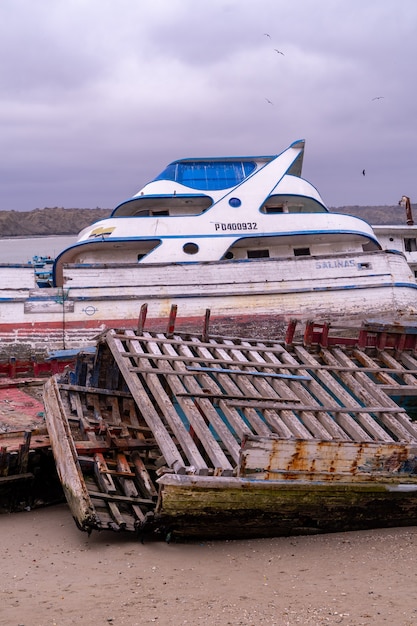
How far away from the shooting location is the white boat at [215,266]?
17.2 meters

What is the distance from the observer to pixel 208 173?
64.4 ft

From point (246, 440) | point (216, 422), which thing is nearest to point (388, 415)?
point (216, 422)

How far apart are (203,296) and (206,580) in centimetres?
1139

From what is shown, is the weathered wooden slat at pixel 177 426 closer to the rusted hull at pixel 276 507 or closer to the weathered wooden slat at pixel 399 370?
the rusted hull at pixel 276 507

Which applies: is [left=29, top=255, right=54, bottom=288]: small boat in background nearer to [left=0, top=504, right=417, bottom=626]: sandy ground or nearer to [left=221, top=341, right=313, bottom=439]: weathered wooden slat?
[left=221, top=341, right=313, bottom=439]: weathered wooden slat

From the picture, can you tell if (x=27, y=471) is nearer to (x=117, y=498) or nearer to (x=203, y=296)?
(x=117, y=498)

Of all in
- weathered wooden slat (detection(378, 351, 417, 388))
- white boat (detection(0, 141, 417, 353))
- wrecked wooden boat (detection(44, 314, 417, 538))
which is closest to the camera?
wrecked wooden boat (detection(44, 314, 417, 538))

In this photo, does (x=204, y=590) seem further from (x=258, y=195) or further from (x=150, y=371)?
(x=258, y=195)

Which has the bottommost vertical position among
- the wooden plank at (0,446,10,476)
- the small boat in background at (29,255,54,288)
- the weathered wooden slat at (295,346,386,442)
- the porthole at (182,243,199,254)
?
the wooden plank at (0,446,10,476)

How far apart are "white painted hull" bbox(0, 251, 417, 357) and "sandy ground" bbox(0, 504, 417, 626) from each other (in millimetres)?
9166

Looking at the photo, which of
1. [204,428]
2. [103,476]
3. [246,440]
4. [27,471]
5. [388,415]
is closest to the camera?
[246,440]

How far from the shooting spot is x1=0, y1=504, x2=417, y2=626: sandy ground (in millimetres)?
5809

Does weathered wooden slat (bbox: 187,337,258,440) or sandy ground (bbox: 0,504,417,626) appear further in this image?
weathered wooden slat (bbox: 187,337,258,440)

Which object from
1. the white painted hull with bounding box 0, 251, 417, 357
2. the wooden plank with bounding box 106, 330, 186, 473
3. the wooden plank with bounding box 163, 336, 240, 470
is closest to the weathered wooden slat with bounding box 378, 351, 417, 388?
the wooden plank with bounding box 163, 336, 240, 470
